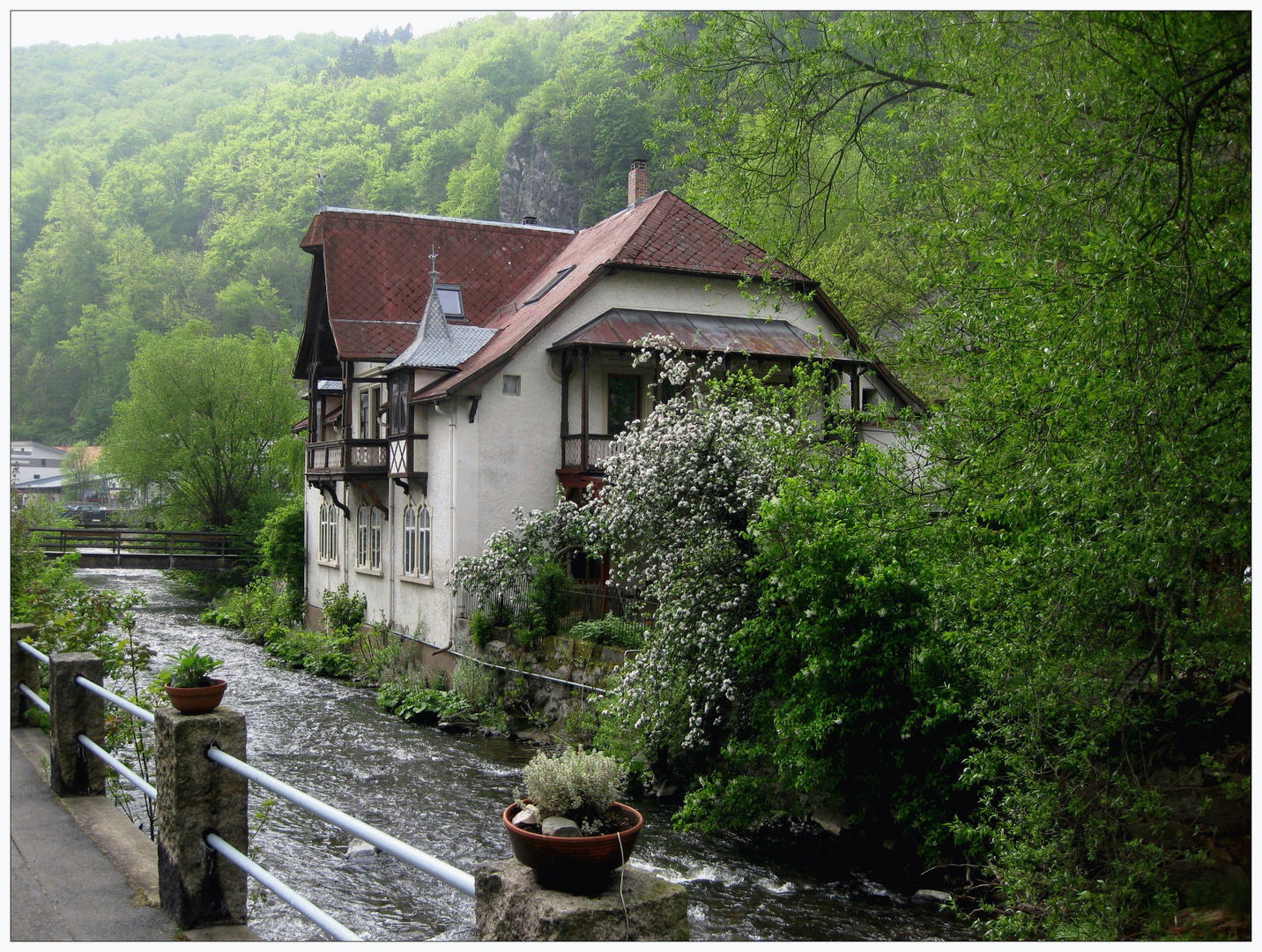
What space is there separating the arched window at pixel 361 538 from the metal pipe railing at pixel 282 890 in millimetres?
21613

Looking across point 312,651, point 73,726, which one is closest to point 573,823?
point 73,726

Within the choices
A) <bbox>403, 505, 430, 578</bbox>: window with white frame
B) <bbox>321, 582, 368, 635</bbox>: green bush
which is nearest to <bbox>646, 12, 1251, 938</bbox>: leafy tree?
<bbox>403, 505, 430, 578</bbox>: window with white frame

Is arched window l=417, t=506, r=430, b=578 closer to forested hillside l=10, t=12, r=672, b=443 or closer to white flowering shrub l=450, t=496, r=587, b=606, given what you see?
white flowering shrub l=450, t=496, r=587, b=606

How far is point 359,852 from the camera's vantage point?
38.6 feet

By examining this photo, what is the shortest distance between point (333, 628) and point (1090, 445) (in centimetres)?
2246

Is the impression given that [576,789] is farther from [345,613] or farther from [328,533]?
[328,533]

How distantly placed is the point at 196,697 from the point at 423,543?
1758 centimetres

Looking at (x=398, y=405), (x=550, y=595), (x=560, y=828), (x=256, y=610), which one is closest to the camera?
(x=560, y=828)

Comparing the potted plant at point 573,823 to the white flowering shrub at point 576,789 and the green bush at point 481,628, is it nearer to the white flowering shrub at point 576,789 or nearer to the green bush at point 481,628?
the white flowering shrub at point 576,789

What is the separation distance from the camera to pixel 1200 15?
573 centimetres

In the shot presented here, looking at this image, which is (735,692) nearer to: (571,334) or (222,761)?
(222,761)

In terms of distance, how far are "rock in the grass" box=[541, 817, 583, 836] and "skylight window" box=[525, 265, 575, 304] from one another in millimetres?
20942

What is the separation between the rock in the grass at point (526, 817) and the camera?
3525mm

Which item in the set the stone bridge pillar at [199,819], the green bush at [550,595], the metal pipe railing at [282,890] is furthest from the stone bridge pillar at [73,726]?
the green bush at [550,595]
